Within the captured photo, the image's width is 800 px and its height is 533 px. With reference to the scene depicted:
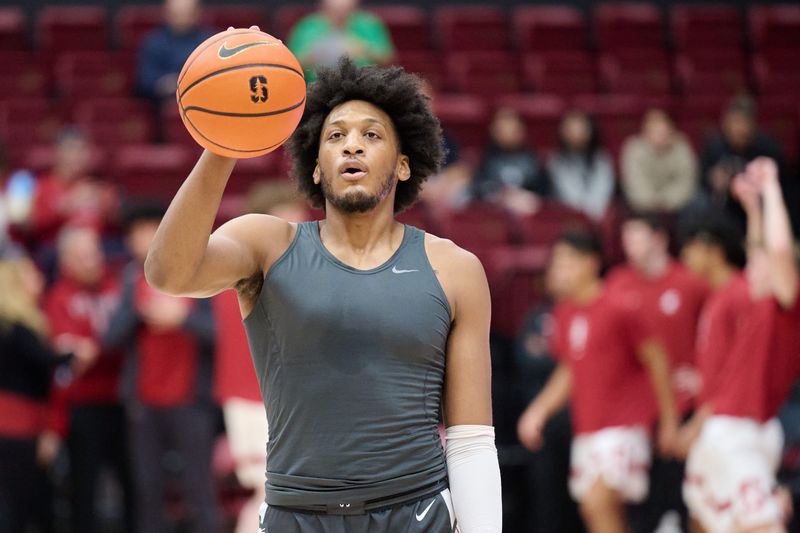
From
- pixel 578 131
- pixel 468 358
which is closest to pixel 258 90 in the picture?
pixel 468 358

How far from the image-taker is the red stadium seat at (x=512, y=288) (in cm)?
865

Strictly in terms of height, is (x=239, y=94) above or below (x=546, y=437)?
above

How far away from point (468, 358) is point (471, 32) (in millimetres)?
9759

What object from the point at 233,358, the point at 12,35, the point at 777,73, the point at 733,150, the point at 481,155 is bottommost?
the point at 233,358

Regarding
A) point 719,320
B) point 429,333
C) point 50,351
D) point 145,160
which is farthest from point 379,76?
point 145,160

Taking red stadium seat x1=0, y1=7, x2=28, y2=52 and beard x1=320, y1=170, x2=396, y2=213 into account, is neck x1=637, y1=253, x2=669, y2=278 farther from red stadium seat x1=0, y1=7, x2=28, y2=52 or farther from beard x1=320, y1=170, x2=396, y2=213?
red stadium seat x1=0, y1=7, x2=28, y2=52

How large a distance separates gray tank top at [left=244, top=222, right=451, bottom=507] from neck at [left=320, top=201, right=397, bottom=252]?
12cm

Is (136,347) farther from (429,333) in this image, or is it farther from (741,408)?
(429,333)

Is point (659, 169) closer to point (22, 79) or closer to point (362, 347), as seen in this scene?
point (22, 79)

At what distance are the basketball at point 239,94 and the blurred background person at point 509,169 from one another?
6938 millimetres

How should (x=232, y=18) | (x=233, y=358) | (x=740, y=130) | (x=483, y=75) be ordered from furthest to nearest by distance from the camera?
(x=232, y=18), (x=483, y=75), (x=740, y=130), (x=233, y=358)

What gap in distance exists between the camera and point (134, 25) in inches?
490

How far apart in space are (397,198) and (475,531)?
38.8 inches

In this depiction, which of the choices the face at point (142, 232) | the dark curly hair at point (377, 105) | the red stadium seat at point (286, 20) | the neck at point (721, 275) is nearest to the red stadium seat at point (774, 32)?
the red stadium seat at point (286, 20)
